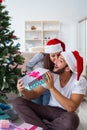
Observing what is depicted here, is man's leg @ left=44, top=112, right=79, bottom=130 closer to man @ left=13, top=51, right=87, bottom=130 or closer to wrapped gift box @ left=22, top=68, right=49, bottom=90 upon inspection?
man @ left=13, top=51, right=87, bottom=130

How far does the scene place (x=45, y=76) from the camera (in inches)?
68.8

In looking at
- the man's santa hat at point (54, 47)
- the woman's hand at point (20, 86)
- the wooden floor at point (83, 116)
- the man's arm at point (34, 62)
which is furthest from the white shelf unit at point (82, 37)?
Answer: the woman's hand at point (20, 86)

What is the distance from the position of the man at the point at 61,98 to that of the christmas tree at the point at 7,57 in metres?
0.15

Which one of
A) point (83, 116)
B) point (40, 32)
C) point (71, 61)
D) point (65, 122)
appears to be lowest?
point (83, 116)

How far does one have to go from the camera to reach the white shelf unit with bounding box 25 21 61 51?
6555 mm

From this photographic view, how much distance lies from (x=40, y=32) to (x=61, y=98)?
5.01 meters

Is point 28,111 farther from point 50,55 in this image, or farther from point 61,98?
point 50,55

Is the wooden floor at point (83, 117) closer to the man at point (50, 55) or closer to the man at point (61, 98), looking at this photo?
the man at point (61, 98)

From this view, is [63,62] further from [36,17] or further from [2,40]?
[36,17]

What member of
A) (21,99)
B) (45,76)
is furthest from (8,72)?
(45,76)

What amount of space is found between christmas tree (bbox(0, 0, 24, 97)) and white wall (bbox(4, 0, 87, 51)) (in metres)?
4.65

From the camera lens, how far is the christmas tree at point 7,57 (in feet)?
6.22

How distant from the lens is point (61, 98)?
1758 millimetres

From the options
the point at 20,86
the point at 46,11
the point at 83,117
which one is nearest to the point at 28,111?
the point at 20,86
